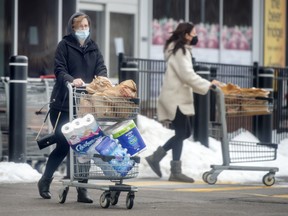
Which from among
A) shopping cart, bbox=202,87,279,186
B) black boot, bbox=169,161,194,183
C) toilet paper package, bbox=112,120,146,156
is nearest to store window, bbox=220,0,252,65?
shopping cart, bbox=202,87,279,186

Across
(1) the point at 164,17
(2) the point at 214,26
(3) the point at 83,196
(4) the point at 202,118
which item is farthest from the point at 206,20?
(3) the point at 83,196

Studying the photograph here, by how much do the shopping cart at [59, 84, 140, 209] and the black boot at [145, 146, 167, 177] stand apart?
4133mm

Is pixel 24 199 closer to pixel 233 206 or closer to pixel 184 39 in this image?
pixel 233 206

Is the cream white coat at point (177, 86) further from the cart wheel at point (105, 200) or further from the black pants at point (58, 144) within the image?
the cart wheel at point (105, 200)

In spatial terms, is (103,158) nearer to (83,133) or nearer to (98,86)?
(83,133)

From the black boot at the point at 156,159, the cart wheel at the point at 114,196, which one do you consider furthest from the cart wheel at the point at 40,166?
the cart wheel at the point at 114,196

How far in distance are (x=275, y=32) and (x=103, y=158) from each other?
59.3 ft

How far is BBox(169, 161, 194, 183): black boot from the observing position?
14.4 m

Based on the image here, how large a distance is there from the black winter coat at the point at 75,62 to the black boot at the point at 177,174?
11.6ft

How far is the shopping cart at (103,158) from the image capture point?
10391mm

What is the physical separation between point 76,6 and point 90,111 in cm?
1181

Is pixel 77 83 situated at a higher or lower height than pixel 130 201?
higher

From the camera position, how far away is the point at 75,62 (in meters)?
11.1

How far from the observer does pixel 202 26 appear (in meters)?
25.8
